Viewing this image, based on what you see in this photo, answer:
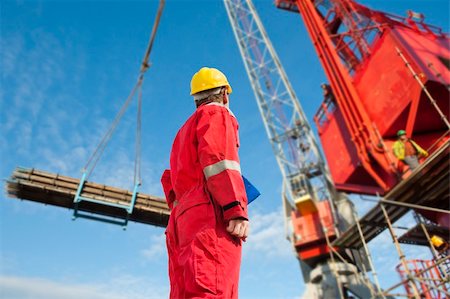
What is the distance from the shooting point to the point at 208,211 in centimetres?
223

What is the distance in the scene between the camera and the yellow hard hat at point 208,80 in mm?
2934

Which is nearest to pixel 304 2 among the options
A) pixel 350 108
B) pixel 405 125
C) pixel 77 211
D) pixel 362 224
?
pixel 350 108

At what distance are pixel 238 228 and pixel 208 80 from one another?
1.38 metres

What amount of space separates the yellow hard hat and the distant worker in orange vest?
30.5ft

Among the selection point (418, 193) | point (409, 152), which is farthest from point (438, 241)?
point (409, 152)

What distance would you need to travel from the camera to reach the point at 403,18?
1403 cm

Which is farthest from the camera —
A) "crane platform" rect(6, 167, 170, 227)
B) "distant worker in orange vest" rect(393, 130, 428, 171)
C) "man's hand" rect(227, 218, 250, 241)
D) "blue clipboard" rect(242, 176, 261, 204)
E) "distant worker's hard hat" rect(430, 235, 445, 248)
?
"distant worker's hard hat" rect(430, 235, 445, 248)

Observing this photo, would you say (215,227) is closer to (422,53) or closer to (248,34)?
(422,53)

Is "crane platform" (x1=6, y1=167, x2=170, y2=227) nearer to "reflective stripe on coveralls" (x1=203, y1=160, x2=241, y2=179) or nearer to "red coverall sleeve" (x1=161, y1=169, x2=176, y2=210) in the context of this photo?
"red coverall sleeve" (x1=161, y1=169, x2=176, y2=210)

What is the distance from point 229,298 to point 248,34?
29966mm

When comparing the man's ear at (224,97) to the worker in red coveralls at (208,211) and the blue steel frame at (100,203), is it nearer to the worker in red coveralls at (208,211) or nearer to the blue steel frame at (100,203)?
the worker in red coveralls at (208,211)

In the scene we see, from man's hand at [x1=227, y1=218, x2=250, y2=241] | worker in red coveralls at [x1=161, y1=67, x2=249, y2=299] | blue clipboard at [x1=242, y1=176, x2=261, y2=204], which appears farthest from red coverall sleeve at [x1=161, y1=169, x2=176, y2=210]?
man's hand at [x1=227, y1=218, x2=250, y2=241]

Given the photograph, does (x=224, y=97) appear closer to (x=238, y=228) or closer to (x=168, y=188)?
(x=168, y=188)

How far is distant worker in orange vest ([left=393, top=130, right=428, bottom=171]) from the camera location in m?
10.3
